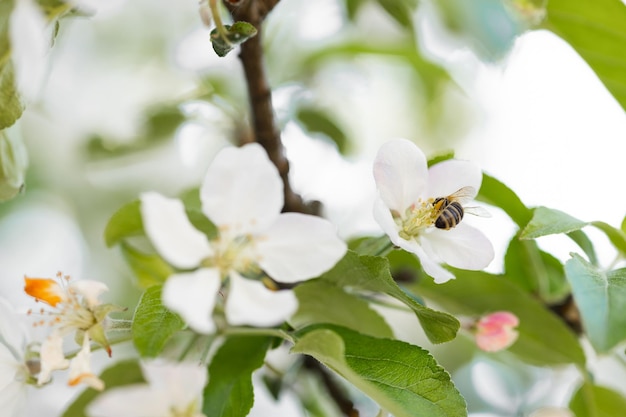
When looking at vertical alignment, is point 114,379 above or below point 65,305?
below

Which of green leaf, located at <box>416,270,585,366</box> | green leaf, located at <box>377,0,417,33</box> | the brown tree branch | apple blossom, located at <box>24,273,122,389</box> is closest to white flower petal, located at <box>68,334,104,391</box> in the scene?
apple blossom, located at <box>24,273,122,389</box>

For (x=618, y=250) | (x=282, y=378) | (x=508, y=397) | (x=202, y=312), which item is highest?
(x=202, y=312)

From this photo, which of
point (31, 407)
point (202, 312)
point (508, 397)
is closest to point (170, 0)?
point (31, 407)

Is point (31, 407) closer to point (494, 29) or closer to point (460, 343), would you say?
point (460, 343)

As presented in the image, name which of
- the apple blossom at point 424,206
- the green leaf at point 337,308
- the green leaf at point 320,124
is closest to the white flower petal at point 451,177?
the apple blossom at point 424,206

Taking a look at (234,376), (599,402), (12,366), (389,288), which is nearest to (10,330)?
(12,366)

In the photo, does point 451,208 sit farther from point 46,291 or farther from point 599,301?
point 46,291

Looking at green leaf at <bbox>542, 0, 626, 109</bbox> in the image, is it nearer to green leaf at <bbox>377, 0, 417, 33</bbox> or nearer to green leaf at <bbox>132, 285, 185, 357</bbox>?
green leaf at <bbox>377, 0, 417, 33</bbox>
